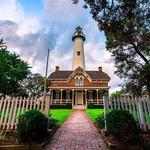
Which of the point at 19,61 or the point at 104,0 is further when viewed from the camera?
the point at 19,61

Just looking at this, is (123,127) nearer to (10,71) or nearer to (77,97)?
(10,71)

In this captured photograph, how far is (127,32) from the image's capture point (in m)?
9.63

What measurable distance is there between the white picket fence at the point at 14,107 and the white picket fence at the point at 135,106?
2.56 meters

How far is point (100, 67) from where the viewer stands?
1934 inches

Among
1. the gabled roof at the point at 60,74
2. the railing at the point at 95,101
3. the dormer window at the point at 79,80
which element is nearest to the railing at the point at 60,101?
the railing at the point at 95,101

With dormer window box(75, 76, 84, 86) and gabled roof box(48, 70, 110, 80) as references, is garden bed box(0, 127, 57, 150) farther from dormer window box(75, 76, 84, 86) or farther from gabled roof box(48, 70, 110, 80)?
gabled roof box(48, 70, 110, 80)

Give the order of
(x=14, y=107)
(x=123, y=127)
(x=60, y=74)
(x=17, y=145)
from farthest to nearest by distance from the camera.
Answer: (x=60, y=74)
(x=14, y=107)
(x=123, y=127)
(x=17, y=145)

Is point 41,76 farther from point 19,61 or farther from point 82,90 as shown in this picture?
point 19,61

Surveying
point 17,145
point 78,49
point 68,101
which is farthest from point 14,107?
point 78,49

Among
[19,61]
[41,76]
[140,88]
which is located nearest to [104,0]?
[140,88]

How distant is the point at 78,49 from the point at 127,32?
41.3 metres

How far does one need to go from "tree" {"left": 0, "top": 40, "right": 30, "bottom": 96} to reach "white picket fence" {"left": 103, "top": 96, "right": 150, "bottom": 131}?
46.8 ft

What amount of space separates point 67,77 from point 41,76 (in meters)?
9.59

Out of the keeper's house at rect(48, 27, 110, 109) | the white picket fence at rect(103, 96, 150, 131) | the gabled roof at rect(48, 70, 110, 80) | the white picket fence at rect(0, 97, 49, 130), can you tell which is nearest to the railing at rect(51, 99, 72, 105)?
the keeper's house at rect(48, 27, 110, 109)
